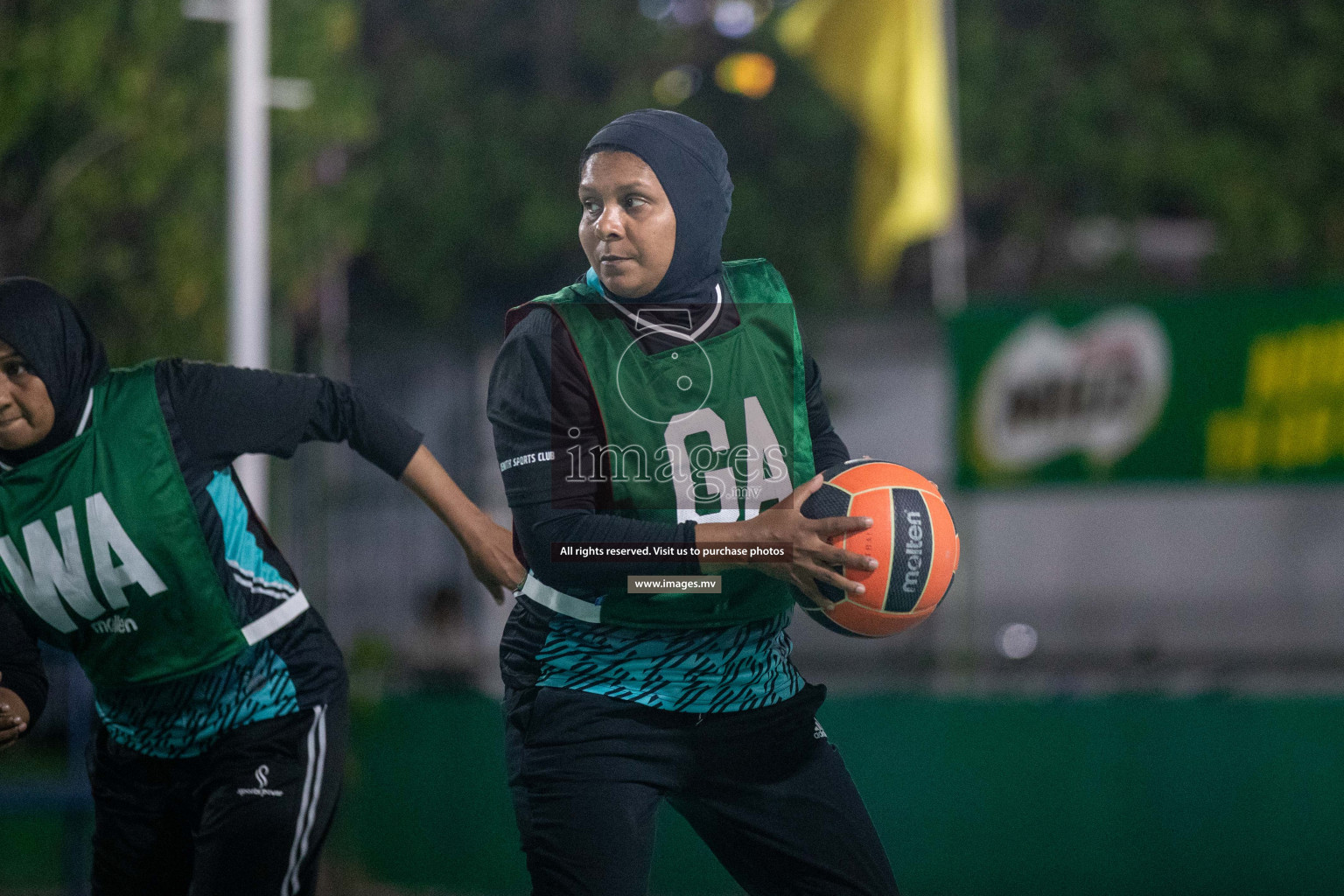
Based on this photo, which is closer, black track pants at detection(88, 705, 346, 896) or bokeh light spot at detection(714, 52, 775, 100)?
black track pants at detection(88, 705, 346, 896)

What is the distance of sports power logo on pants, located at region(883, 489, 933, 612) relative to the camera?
9.60 feet

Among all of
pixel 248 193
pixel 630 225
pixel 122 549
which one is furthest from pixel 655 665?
pixel 248 193

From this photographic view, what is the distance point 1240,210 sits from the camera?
18547 millimetres

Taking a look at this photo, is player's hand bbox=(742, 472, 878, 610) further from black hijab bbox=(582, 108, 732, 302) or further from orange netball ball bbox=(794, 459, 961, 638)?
black hijab bbox=(582, 108, 732, 302)

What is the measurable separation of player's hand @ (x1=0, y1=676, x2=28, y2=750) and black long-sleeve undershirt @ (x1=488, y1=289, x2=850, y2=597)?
1234 mm

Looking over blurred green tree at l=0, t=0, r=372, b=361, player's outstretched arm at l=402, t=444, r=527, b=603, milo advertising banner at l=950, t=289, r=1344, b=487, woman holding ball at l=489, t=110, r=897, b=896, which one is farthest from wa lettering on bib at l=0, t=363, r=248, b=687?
milo advertising banner at l=950, t=289, r=1344, b=487

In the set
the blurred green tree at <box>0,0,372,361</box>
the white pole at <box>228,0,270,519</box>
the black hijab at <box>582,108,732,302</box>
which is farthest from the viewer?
the blurred green tree at <box>0,0,372,361</box>

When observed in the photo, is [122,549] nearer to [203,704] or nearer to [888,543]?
[203,704]

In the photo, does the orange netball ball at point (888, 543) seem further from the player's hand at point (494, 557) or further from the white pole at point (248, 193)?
the white pole at point (248, 193)

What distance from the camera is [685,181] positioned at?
3.01 m

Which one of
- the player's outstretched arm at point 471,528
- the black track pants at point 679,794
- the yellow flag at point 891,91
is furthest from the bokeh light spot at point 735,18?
the black track pants at point 679,794

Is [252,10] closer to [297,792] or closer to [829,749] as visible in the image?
[297,792]

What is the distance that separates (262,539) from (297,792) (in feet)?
1.96

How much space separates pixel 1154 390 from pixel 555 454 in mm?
7384
